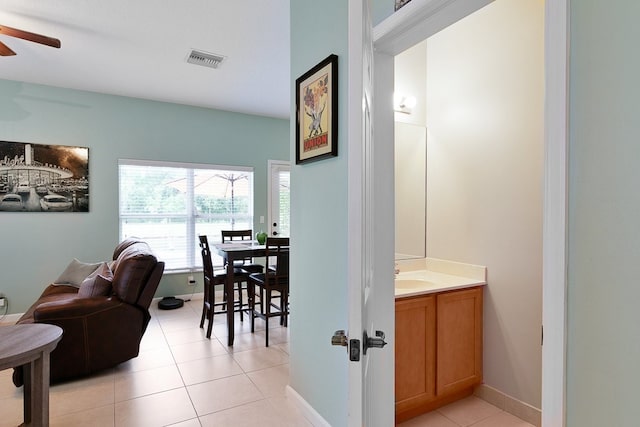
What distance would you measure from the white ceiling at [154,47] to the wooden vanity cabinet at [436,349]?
94.1 inches

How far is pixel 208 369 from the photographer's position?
9.53 feet

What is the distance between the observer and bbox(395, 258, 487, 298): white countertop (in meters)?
2.28

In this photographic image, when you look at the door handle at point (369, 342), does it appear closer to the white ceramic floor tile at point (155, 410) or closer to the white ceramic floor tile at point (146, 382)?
the white ceramic floor tile at point (155, 410)

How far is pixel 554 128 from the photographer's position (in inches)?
35.7

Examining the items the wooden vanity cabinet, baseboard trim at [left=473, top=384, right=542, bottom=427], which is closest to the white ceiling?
the wooden vanity cabinet

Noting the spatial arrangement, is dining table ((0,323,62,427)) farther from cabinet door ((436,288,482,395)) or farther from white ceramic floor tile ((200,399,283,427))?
cabinet door ((436,288,482,395))

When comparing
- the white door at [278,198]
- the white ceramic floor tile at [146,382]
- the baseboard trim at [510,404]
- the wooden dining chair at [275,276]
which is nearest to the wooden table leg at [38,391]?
the white ceramic floor tile at [146,382]

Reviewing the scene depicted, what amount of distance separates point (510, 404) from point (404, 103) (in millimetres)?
2256

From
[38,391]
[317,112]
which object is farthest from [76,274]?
[317,112]

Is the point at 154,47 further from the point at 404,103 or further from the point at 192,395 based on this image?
the point at 192,395

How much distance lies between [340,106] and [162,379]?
2.48 meters

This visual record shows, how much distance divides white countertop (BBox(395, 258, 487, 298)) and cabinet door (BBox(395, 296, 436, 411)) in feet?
0.33

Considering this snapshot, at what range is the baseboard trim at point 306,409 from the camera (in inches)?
80.1

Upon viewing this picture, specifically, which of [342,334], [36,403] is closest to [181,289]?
[36,403]
